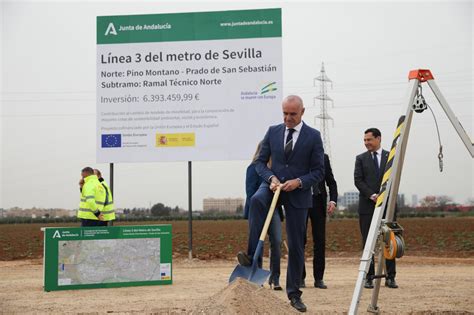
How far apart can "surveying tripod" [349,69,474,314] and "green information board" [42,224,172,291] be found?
13.4ft

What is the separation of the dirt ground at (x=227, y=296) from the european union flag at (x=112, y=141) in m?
2.77

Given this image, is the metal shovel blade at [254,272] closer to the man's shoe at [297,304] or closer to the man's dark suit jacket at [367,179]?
the man's shoe at [297,304]

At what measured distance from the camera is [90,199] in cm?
1009

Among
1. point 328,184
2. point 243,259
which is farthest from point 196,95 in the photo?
point 243,259

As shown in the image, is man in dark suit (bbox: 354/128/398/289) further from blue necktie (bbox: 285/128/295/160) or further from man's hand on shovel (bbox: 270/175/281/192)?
man's hand on shovel (bbox: 270/175/281/192)

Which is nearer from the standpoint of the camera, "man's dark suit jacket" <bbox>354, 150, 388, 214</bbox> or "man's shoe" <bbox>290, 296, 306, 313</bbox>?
"man's shoe" <bbox>290, 296, 306, 313</bbox>

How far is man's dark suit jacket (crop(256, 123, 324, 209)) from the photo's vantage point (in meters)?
Answer: 5.67

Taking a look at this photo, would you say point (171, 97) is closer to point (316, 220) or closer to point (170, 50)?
point (170, 50)

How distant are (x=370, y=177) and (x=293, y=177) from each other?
7.85ft

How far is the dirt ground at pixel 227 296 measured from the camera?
4.93m


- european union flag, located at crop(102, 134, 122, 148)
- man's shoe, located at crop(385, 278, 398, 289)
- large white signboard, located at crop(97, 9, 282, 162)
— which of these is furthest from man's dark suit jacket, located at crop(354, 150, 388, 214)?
european union flag, located at crop(102, 134, 122, 148)

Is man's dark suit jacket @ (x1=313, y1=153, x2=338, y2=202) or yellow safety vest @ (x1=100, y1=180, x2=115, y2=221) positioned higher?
man's dark suit jacket @ (x1=313, y1=153, x2=338, y2=202)

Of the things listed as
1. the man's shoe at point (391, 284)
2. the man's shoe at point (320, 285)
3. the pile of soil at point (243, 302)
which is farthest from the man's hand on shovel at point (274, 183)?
the man's shoe at point (391, 284)

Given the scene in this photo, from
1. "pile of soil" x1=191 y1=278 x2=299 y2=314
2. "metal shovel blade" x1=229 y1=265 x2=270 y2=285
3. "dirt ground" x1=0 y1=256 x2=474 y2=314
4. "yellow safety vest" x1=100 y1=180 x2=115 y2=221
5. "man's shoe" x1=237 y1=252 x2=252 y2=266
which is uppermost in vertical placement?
"yellow safety vest" x1=100 y1=180 x2=115 y2=221
